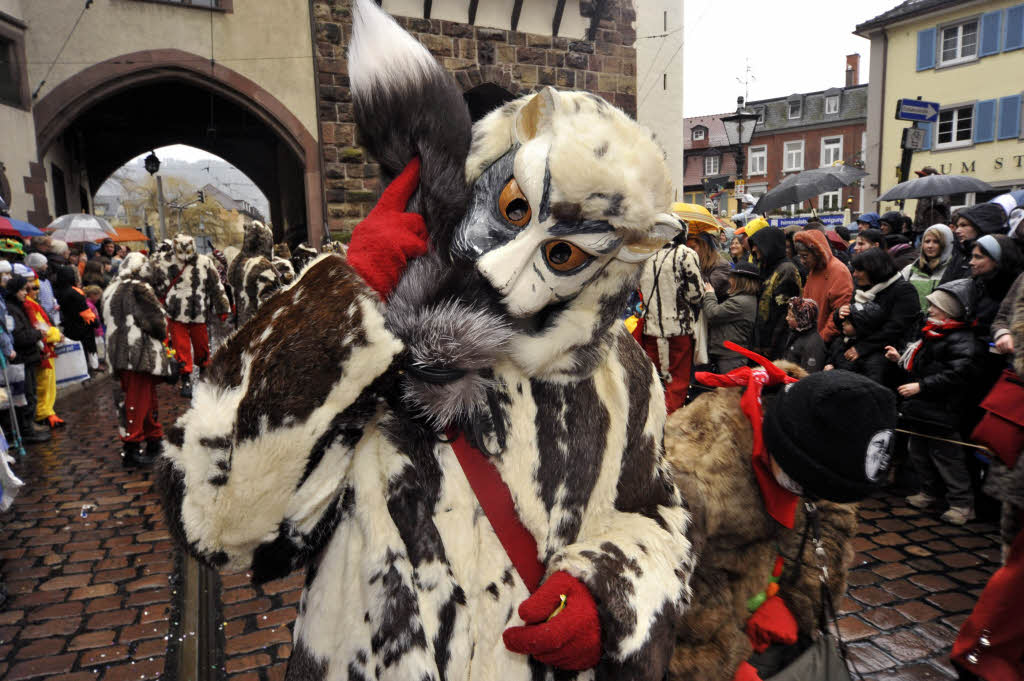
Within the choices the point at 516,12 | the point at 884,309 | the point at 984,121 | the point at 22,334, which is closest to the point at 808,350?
the point at 884,309

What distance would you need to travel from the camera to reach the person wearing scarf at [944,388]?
13.3 ft

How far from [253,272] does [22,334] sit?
7.59ft

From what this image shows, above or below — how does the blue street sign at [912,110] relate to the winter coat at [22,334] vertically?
above

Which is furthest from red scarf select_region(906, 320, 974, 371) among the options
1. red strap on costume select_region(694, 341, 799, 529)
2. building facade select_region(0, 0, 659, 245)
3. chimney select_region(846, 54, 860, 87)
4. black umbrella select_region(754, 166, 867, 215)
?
chimney select_region(846, 54, 860, 87)

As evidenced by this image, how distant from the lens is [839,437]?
1.69 m

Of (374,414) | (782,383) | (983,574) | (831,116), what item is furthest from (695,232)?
(831,116)

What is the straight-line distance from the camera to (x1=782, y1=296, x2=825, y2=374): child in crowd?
5.04 m

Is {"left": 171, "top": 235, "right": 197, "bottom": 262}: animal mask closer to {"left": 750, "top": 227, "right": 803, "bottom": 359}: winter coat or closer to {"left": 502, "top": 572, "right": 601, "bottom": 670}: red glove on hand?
{"left": 750, "top": 227, "right": 803, "bottom": 359}: winter coat

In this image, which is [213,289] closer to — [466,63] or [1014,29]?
[466,63]

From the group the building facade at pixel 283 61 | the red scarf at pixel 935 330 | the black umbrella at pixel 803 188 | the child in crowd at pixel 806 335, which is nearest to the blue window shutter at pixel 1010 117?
the black umbrella at pixel 803 188

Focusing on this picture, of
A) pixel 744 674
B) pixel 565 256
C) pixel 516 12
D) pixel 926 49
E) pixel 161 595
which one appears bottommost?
pixel 161 595

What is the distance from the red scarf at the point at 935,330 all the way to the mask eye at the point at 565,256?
416 cm

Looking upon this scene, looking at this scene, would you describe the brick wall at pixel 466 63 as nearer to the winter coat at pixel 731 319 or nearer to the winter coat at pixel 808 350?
the winter coat at pixel 731 319

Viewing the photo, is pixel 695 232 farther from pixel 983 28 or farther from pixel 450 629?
pixel 983 28
